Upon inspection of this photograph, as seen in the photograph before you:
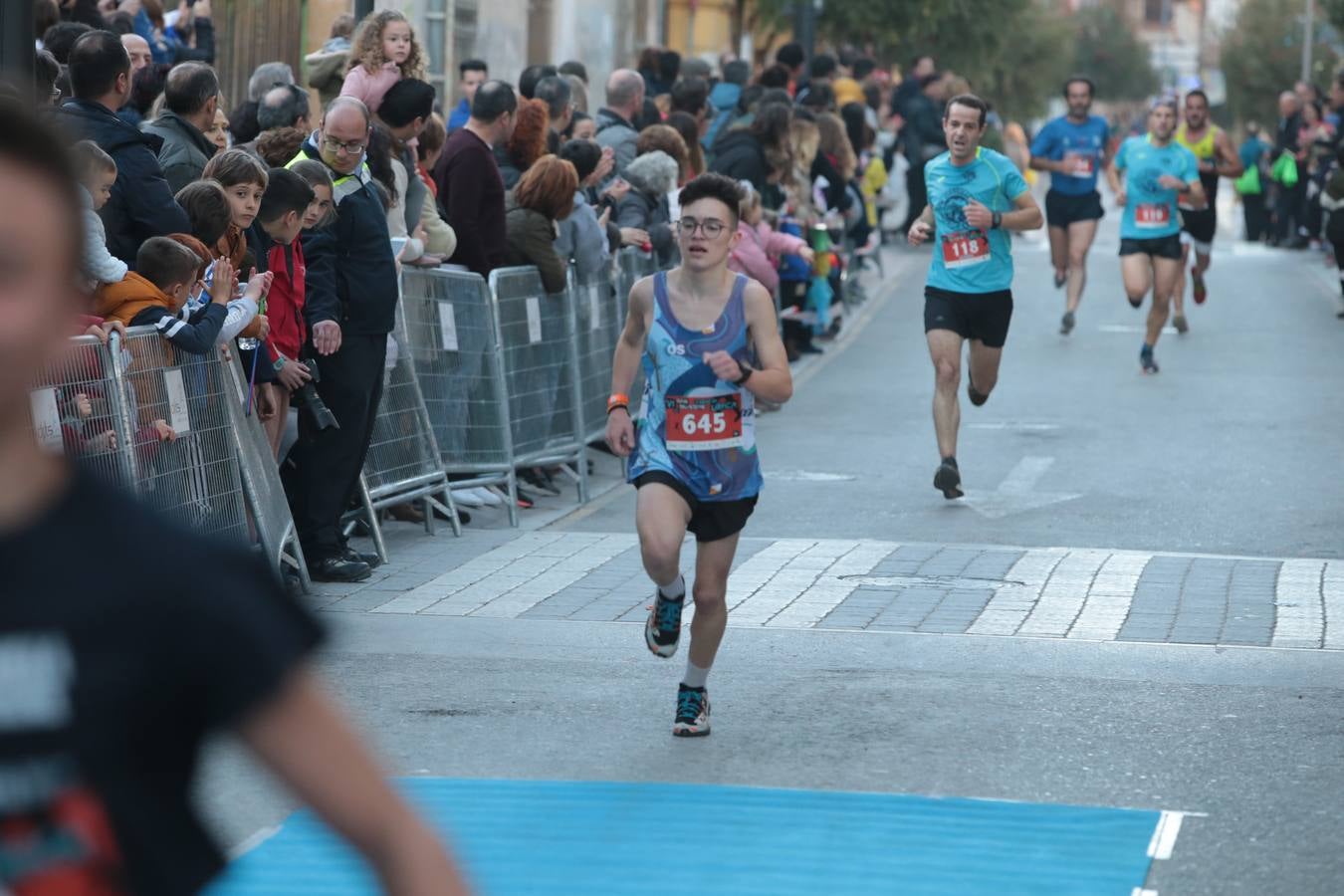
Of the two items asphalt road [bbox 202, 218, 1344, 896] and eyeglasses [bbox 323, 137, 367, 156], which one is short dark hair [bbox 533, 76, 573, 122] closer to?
asphalt road [bbox 202, 218, 1344, 896]

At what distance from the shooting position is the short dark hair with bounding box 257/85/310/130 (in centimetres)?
1043

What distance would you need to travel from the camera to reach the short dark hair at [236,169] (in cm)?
855

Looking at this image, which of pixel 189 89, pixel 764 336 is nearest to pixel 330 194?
pixel 189 89

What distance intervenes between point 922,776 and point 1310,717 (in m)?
1.44

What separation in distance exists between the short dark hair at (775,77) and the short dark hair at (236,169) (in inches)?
461

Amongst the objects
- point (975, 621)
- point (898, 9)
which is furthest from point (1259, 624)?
point (898, 9)

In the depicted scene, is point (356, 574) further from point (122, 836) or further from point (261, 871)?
point (122, 836)

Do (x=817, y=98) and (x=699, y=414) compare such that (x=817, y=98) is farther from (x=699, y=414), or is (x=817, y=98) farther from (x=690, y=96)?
(x=699, y=414)

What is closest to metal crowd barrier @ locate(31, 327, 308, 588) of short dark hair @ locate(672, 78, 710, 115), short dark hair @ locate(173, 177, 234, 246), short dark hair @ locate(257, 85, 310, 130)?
short dark hair @ locate(173, 177, 234, 246)

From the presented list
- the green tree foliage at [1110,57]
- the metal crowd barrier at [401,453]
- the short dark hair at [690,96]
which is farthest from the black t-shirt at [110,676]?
the green tree foliage at [1110,57]

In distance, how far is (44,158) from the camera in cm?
174

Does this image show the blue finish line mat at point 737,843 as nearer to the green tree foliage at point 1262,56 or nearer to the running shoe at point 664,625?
the running shoe at point 664,625

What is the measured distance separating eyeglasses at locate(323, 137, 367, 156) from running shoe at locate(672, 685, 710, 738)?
3596mm

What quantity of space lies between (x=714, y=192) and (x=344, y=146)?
3003 millimetres
